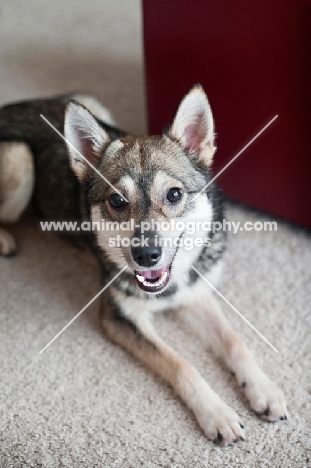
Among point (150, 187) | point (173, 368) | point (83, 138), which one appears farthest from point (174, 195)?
point (173, 368)

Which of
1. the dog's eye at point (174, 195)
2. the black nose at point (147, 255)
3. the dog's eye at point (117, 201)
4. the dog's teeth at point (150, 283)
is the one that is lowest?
the dog's teeth at point (150, 283)

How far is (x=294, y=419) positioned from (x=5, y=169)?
155 cm

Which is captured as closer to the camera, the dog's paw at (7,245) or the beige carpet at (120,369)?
the beige carpet at (120,369)

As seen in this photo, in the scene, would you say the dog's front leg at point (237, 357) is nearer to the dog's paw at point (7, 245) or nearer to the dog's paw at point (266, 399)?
the dog's paw at point (266, 399)

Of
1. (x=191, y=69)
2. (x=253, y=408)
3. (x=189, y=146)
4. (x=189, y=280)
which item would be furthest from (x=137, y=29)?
(x=253, y=408)

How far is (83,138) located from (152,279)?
1.86 feet

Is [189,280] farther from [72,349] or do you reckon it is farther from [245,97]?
[245,97]

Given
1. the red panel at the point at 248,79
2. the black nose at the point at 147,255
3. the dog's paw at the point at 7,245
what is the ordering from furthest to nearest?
the dog's paw at the point at 7,245 → the red panel at the point at 248,79 → the black nose at the point at 147,255

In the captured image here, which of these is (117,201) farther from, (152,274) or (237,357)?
(237,357)

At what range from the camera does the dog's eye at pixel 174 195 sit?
1688 millimetres

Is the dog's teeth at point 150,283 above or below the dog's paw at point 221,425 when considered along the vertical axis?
above

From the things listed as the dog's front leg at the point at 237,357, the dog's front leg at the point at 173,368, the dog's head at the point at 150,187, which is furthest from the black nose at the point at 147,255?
the dog's front leg at the point at 237,357

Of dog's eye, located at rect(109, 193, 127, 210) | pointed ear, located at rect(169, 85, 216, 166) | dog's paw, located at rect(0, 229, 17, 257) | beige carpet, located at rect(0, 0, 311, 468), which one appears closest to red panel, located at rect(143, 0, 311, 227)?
beige carpet, located at rect(0, 0, 311, 468)

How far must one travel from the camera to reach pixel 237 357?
1815mm
